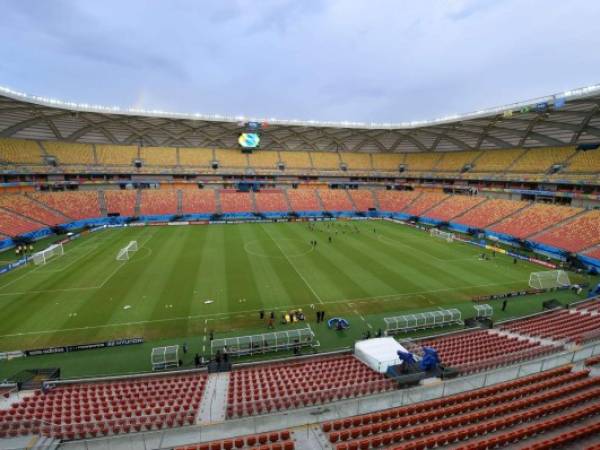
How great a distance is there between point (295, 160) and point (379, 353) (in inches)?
2541

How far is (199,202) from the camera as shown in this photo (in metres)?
60.4

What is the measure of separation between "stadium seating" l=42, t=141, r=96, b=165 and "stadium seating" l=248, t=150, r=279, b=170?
31.3 metres

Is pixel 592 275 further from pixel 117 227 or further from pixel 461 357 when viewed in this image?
pixel 117 227

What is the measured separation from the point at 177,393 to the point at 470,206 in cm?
5643

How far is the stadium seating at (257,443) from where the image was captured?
855 centimetres

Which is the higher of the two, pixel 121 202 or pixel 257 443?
pixel 121 202

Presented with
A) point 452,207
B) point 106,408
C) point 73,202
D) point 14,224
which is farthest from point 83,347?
point 452,207

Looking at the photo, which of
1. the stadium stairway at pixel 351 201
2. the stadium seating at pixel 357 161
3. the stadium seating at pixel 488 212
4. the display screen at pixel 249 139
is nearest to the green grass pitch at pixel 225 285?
the stadium seating at pixel 488 212

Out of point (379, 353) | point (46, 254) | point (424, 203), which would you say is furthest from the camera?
point (424, 203)

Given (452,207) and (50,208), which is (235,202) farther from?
(452,207)

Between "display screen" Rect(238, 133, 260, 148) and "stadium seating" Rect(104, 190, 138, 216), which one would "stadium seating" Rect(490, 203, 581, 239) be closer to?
"display screen" Rect(238, 133, 260, 148)

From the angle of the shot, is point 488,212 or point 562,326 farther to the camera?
point 488,212

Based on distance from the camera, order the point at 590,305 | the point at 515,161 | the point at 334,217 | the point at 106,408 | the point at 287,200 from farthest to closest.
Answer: the point at 287,200, the point at 334,217, the point at 515,161, the point at 590,305, the point at 106,408

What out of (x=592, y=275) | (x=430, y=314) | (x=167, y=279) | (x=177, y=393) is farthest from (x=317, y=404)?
(x=592, y=275)
